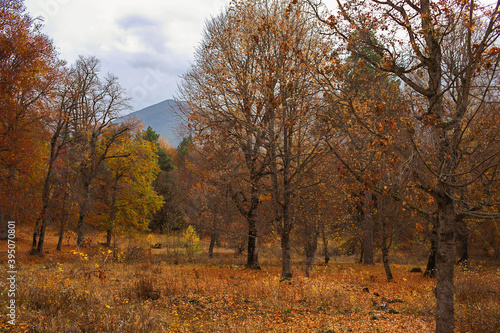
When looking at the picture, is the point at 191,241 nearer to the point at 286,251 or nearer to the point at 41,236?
the point at 41,236

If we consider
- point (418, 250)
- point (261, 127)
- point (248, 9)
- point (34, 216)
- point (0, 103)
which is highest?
point (248, 9)

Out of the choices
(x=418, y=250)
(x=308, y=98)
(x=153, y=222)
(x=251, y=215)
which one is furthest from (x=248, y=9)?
(x=153, y=222)

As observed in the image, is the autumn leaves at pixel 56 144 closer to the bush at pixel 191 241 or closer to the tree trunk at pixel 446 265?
the bush at pixel 191 241

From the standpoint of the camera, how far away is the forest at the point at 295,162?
187 inches

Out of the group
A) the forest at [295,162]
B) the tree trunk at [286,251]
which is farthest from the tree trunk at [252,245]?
the tree trunk at [286,251]

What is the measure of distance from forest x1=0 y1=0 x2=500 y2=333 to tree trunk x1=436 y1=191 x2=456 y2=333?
0.02 m

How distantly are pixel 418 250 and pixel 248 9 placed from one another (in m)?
23.4

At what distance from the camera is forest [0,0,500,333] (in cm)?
475

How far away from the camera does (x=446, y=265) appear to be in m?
4.67

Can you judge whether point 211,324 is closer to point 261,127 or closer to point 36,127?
point 261,127

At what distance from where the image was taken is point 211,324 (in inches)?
233

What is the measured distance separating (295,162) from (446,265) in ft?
27.7

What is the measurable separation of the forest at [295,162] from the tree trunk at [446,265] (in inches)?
0.8

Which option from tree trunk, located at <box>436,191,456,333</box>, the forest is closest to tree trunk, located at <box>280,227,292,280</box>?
the forest
